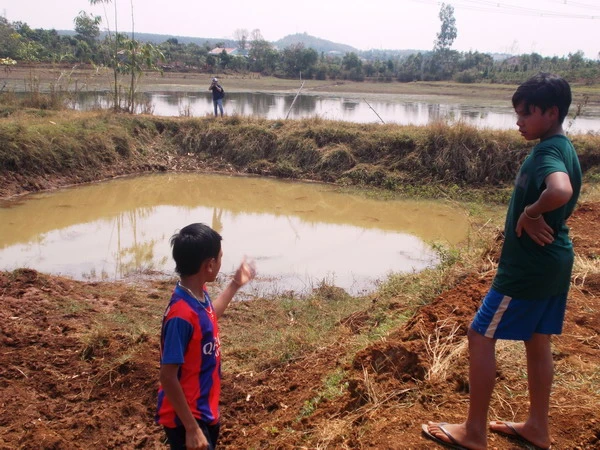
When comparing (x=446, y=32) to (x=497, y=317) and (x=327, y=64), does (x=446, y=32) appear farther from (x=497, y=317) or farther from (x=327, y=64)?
(x=497, y=317)

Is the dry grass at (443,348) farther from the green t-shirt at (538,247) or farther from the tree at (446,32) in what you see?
the tree at (446,32)

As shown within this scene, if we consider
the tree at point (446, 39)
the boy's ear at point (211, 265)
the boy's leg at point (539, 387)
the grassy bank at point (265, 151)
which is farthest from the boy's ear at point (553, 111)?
the tree at point (446, 39)

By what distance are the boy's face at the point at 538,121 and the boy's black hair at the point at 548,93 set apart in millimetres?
17

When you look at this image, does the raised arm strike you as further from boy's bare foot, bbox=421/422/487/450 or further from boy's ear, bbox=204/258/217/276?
boy's bare foot, bbox=421/422/487/450

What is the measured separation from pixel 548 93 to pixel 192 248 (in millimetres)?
1554

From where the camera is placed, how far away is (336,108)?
79.7ft

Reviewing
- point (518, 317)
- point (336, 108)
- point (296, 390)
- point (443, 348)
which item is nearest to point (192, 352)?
point (518, 317)

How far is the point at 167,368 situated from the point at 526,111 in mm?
1764

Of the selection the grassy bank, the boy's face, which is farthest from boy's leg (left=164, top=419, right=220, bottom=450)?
the grassy bank

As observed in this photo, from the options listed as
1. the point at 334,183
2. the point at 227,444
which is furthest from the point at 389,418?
the point at 334,183

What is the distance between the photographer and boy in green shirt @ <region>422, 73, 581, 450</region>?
7.09ft

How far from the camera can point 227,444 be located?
11.7 ft

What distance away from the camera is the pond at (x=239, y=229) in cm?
757

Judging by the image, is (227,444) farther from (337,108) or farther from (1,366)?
(337,108)
